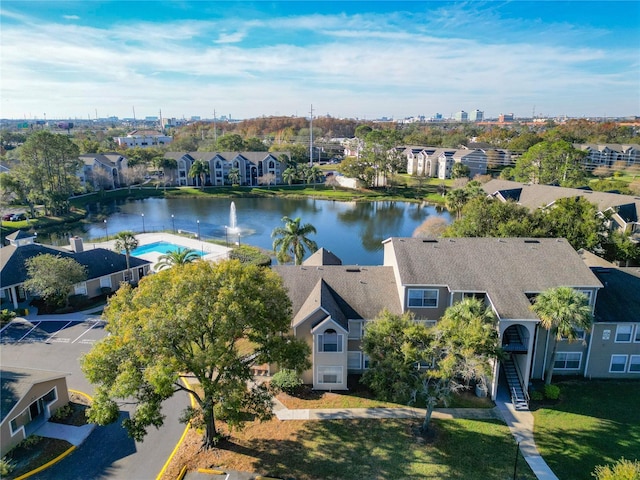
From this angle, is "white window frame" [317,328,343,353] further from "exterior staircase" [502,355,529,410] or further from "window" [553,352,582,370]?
"window" [553,352,582,370]

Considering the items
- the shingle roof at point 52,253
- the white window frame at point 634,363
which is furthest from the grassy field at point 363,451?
the shingle roof at point 52,253

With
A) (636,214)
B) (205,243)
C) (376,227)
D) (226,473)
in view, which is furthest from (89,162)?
(636,214)

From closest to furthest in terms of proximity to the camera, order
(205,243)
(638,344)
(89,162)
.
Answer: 1. (638,344)
2. (205,243)
3. (89,162)

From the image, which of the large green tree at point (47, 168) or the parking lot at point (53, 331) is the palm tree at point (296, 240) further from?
the large green tree at point (47, 168)

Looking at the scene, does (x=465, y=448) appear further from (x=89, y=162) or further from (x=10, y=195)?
(x=89, y=162)

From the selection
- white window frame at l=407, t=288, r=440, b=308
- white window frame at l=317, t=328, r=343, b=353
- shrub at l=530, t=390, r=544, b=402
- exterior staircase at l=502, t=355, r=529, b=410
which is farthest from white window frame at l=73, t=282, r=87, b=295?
shrub at l=530, t=390, r=544, b=402
